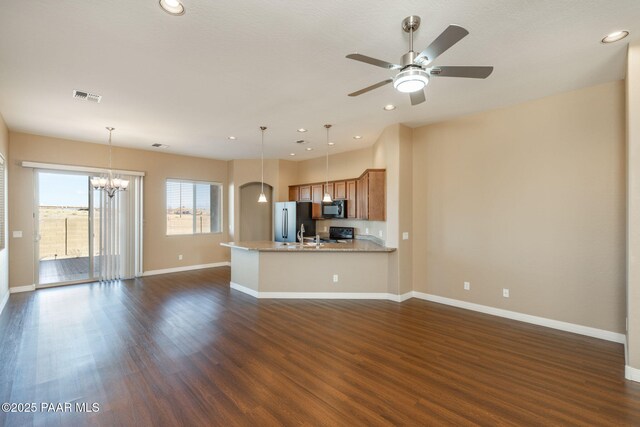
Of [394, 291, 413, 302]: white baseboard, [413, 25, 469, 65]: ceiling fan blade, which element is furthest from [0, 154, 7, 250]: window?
[394, 291, 413, 302]: white baseboard

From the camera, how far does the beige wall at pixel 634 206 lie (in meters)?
2.61

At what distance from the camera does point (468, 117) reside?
4.54 metres

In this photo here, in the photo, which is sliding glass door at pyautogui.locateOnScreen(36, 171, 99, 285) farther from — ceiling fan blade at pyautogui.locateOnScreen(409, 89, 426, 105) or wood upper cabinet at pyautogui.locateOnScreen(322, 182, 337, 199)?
ceiling fan blade at pyautogui.locateOnScreen(409, 89, 426, 105)

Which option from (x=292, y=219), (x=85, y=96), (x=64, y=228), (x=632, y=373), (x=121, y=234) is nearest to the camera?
(x=632, y=373)

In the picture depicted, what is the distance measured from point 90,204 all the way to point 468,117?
7.80 meters

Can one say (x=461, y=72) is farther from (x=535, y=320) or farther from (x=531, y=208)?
(x=535, y=320)

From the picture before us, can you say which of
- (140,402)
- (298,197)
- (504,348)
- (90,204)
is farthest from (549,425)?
(90,204)

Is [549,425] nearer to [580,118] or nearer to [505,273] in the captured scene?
[505,273]

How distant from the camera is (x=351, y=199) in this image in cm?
623

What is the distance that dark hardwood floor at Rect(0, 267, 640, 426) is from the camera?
2156 mm

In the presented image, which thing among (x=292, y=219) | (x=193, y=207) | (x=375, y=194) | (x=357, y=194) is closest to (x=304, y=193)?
(x=292, y=219)

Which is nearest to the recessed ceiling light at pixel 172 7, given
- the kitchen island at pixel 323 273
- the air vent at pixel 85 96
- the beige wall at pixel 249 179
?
the air vent at pixel 85 96

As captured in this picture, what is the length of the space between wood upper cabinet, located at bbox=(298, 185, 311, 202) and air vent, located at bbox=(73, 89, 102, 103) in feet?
15.5

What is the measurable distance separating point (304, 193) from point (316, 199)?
571 millimetres
